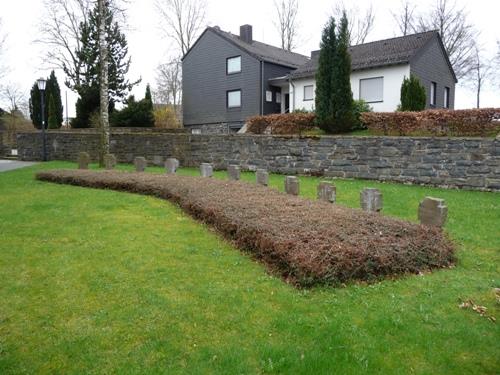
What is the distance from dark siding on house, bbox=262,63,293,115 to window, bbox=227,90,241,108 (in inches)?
80.5

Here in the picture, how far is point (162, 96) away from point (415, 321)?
136 ft

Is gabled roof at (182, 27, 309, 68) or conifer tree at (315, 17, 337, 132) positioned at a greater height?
gabled roof at (182, 27, 309, 68)

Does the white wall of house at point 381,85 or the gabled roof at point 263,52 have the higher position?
the gabled roof at point 263,52

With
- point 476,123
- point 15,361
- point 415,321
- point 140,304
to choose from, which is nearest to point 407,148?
point 476,123

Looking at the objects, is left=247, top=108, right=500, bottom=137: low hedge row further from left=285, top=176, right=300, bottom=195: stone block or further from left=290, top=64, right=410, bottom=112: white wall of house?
left=290, top=64, right=410, bottom=112: white wall of house

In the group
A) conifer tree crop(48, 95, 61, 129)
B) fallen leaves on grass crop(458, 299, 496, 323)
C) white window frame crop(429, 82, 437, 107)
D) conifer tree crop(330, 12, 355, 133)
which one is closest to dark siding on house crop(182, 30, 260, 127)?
conifer tree crop(48, 95, 61, 129)

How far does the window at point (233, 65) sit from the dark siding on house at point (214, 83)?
24cm

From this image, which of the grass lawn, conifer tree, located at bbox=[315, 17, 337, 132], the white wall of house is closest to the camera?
the grass lawn

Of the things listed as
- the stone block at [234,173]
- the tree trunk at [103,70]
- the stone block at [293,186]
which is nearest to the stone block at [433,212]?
the stone block at [293,186]

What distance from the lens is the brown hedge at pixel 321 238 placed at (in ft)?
14.2

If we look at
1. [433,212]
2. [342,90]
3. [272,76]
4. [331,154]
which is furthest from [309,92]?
[433,212]

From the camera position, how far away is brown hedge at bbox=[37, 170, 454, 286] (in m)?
4.32

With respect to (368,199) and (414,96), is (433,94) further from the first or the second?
(368,199)

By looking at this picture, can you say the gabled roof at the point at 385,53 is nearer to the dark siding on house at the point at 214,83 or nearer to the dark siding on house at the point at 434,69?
the dark siding on house at the point at 434,69
